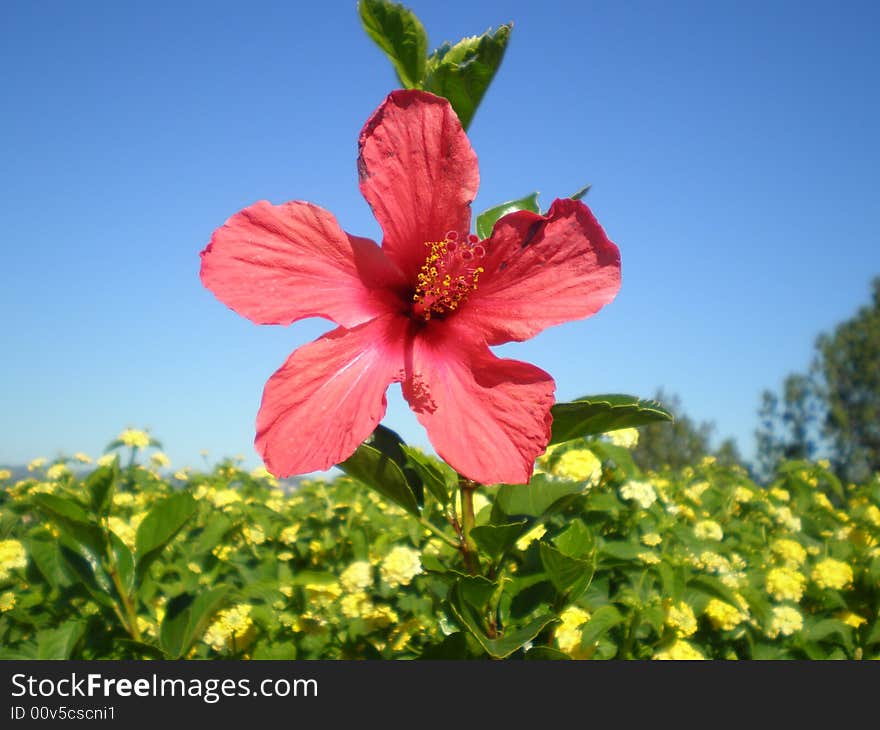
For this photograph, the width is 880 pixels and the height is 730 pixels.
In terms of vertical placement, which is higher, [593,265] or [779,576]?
[593,265]

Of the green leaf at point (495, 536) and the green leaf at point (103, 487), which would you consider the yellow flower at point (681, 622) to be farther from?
the green leaf at point (103, 487)

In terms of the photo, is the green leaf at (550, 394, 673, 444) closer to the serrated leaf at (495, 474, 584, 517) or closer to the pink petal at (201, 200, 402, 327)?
the serrated leaf at (495, 474, 584, 517)

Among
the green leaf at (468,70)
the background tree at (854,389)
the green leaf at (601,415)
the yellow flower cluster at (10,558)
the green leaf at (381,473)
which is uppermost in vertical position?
the background tree at (854,389)

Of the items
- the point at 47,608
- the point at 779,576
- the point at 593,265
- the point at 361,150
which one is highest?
A: the point at 361,150

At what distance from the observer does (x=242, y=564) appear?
108 inches

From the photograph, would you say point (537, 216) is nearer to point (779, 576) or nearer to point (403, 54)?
point (403, 54)

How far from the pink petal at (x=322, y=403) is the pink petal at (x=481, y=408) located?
6 centimetres

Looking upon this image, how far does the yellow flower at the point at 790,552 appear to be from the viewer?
3.06 meters

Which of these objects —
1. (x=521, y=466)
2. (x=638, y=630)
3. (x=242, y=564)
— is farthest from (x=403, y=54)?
(x=242, y=564)

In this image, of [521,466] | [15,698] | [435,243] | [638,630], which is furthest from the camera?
[638,630]

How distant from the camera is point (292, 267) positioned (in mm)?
1045

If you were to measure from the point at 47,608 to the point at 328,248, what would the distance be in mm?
2189

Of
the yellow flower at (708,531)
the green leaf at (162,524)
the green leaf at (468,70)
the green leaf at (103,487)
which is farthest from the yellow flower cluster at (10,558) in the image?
the yellow flower at (708,531)

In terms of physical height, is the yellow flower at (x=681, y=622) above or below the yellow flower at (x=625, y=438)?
below
